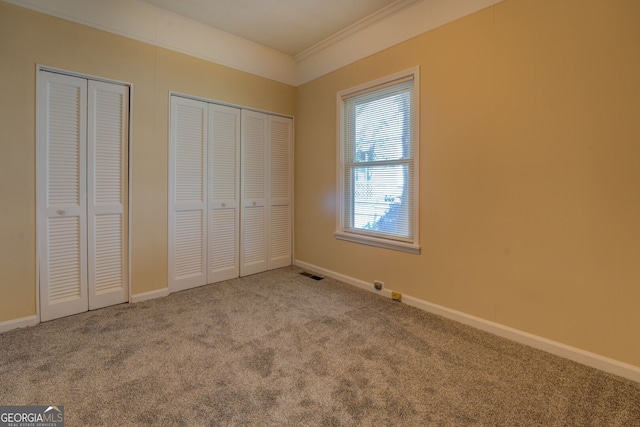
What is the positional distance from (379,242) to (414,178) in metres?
0.76

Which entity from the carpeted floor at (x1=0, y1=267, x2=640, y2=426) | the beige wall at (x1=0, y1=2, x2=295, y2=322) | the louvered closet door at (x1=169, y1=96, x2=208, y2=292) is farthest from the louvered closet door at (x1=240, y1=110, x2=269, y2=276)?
the carpeted floor at (x1=0, y1=267, x2=640, y2=426)

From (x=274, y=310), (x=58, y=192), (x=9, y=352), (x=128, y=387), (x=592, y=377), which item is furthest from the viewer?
(x=274, y=310)

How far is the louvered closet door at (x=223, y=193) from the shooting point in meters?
3.54

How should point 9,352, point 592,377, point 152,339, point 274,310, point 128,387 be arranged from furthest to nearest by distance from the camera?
point 274,310 < point 152,339 < point 9,352 < point 592,377 < point 128,387

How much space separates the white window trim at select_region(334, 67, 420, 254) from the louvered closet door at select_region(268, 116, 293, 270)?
89 cm

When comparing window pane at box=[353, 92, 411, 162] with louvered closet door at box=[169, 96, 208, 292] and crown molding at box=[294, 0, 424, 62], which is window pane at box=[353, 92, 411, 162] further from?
louvered closet door at box=[169, 96, 208, 292]

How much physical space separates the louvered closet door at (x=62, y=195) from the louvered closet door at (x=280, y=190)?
6.55 ft

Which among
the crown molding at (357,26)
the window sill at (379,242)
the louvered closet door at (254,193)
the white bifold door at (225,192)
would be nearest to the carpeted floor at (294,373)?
the window sill at (379,242)

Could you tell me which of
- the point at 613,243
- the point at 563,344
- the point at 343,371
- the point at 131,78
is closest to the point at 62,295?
the point at 131,78

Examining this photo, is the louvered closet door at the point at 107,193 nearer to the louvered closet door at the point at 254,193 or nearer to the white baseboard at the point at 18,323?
the white baseboard at the point at 18,323

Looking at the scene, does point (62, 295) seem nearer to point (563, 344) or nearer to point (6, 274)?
point (6, 274)

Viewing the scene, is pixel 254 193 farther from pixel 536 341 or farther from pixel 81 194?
pixel 536 341

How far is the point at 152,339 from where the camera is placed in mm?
2279

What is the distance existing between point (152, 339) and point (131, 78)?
2.36 metres
